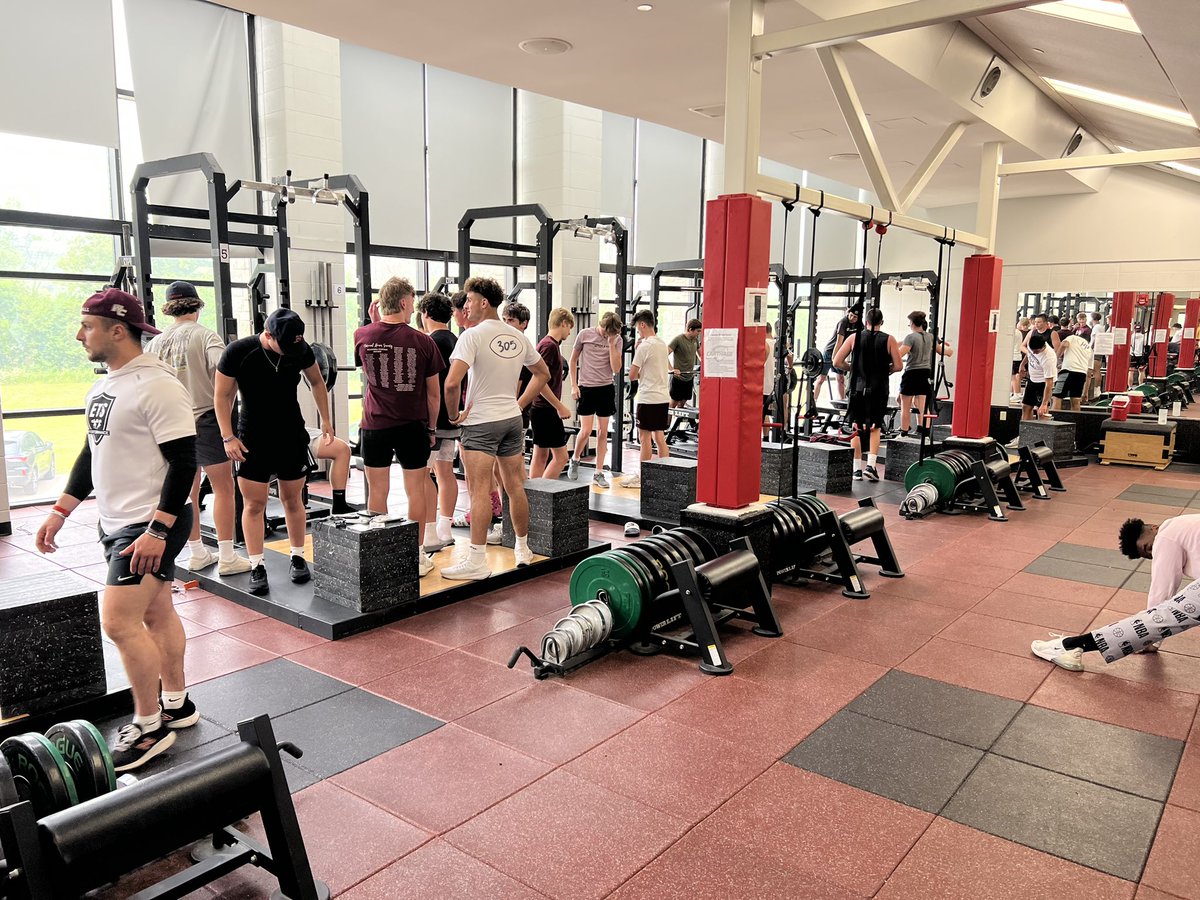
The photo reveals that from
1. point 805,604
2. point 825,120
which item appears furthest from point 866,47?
point 805,604

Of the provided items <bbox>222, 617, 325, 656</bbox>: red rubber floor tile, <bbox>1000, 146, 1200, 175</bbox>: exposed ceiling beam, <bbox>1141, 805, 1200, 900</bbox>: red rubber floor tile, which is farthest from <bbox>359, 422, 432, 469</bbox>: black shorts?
<bbox>1000, 146, 1200, 175</bbox>: exposed ceiling beam

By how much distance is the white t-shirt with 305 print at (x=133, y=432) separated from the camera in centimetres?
A: 266

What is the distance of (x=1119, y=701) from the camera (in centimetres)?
352

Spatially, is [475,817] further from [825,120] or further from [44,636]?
[825,120]

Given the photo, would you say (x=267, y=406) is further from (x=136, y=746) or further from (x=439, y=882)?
(x=439, y=882)

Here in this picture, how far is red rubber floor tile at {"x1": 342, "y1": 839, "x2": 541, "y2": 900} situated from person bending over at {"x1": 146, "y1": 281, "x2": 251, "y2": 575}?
2872 mm

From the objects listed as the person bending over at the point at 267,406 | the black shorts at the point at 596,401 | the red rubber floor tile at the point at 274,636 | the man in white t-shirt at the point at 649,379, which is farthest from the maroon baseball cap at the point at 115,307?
the man in white t-shirt at the point at 649,379

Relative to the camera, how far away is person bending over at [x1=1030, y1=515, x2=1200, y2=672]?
11.3ft

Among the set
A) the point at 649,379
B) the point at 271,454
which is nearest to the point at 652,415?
the point at 649,379

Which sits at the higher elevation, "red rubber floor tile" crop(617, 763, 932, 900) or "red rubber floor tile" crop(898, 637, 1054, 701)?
"red rubber floor tile" crop(898, 637, 1054, 701)

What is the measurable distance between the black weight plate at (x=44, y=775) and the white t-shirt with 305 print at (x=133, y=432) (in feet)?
2.53

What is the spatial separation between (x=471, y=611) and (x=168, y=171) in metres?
3.56

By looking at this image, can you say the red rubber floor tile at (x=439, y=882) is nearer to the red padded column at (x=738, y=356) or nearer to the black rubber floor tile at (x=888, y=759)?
the black rubber floor tile at (x=888, y=759)

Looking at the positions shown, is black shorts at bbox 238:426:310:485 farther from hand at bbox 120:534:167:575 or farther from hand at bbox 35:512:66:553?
hand at bbox 120:534:167:575
